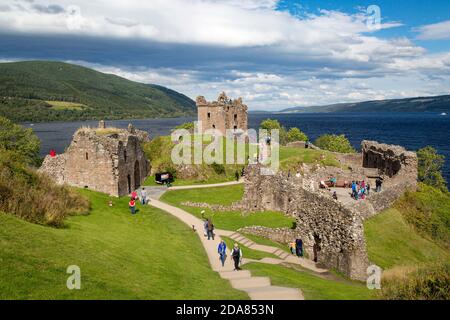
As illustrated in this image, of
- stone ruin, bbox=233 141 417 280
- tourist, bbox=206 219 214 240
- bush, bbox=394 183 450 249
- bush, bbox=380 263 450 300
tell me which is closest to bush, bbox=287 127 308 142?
stone ruin, bbox=233 141 417 280

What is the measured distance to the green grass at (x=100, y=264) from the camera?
1149cm

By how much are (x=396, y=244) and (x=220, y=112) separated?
150ft

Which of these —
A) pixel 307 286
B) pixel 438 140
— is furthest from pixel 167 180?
pixel 438 140

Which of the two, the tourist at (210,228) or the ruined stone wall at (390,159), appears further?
the ruined stone wall at (390,159)

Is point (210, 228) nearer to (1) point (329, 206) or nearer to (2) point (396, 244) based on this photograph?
(1) point (329, 206)

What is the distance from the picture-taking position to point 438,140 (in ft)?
484

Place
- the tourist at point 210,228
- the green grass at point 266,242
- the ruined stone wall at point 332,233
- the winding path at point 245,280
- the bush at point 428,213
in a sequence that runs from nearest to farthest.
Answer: the winding path at point 245,280
the ruined stone wall at point 332,233
the tourist at point 210,228
the green grass at point 266,242
the bush at point 428,213

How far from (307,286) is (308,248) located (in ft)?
29.8

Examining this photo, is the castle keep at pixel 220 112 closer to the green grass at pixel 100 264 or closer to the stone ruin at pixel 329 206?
the stone ruin at pixel 329 206

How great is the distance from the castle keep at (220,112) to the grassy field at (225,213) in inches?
1110

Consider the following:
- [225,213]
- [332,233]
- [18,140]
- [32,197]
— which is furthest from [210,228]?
[18,140]

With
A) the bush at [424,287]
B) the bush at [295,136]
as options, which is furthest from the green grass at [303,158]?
the bush at [295,136]
